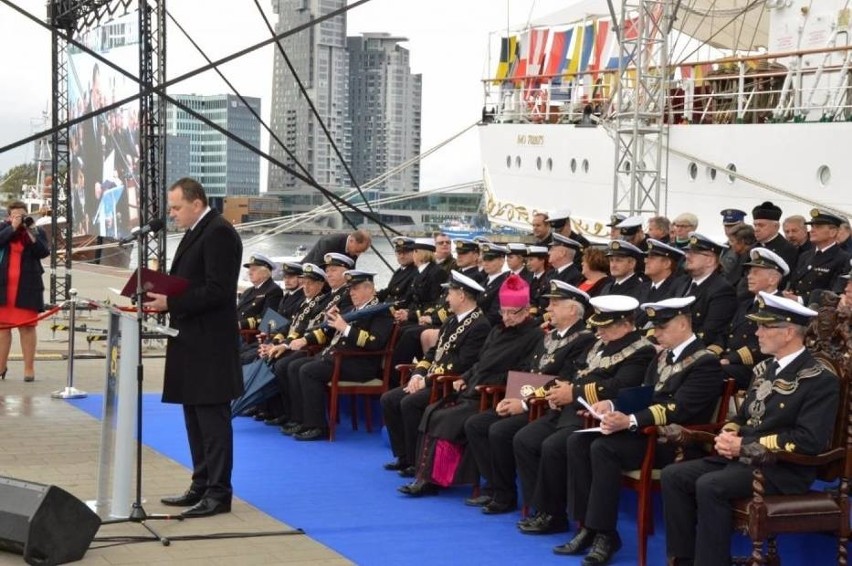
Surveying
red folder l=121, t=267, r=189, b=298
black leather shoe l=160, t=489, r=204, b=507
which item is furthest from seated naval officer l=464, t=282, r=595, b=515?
red folder l=121, t=267, r=189, b=298

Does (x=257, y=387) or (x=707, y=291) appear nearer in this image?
(x=707, y=291)

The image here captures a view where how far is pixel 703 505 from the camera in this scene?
17.4 ft

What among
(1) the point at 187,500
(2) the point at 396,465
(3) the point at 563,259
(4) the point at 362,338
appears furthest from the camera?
(3) the point at 563,259

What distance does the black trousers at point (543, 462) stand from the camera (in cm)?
645

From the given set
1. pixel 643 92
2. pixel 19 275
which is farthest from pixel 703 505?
pixel 643 92

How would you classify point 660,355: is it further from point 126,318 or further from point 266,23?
point 266,23

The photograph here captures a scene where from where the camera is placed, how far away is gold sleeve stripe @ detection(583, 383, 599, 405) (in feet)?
21.1

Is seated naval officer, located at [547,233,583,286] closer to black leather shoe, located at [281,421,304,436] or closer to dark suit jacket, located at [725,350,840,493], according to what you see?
black leather shoe, located at [281,421,304,436]

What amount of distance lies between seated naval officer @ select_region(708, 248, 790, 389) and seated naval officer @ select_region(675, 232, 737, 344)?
0.06m

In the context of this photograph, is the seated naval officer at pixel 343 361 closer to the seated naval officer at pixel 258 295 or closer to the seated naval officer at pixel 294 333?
the seated naval officer at pixel 294 333

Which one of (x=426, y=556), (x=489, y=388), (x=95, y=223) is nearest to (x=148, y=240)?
(x=95, y=223)

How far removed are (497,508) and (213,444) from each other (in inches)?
62.0

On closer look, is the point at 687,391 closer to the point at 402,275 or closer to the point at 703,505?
the point at 703,505

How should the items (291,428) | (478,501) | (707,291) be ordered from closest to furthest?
(478,501), (707,291), (291,428)
